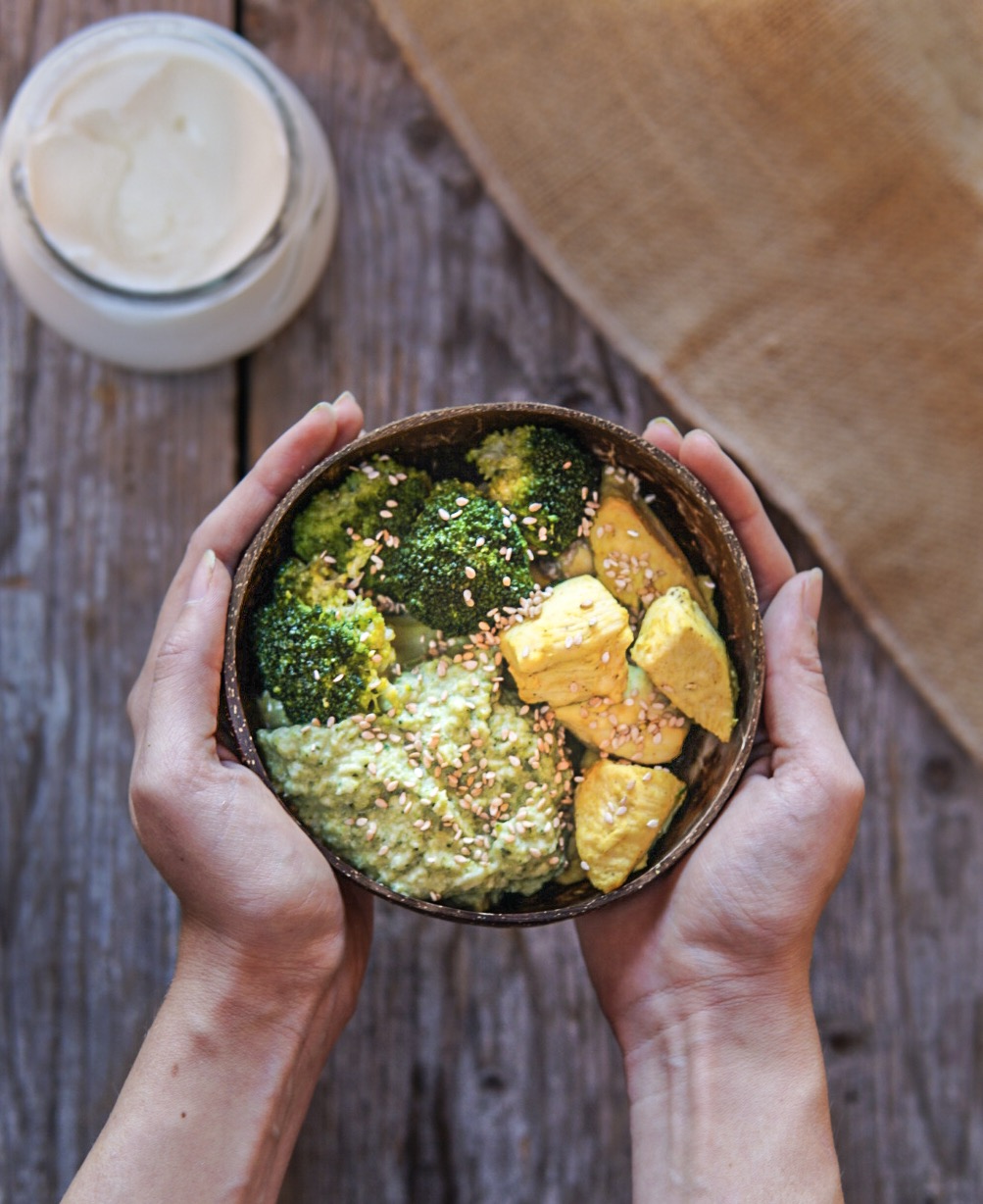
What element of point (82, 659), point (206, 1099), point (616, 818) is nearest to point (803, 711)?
point (616, 818)

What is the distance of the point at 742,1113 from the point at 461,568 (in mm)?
687

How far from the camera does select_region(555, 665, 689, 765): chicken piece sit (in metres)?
1.17

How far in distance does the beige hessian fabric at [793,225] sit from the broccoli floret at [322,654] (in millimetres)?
675

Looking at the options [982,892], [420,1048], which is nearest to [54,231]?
[420,1048]

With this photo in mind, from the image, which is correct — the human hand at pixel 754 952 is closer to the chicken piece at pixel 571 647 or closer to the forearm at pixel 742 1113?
Result: the forearm at pixel 742 1113

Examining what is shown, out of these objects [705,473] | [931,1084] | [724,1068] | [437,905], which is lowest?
[931,1084]

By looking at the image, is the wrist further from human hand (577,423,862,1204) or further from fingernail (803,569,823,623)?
fingernail (803,569,823,623)

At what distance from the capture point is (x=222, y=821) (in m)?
1.13

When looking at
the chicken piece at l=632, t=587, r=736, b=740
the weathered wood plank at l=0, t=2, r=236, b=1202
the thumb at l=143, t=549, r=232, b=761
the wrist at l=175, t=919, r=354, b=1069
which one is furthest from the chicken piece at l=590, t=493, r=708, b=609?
the weathered wood plank at l=0, t=2, r=236, b=1202

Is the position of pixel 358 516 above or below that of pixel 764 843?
above

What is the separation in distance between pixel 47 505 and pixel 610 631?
0.93 m

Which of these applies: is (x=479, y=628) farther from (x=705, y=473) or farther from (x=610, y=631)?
(x=705, y=473)

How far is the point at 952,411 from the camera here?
63.0 inches

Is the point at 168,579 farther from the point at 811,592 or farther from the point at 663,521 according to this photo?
the point at 811,592
